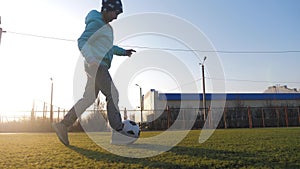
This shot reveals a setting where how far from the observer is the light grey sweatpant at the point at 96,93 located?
318cm

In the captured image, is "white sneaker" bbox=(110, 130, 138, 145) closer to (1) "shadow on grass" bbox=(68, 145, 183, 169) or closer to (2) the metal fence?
(1) "shadow on grass" bbox=(68, 145, 183, 169)

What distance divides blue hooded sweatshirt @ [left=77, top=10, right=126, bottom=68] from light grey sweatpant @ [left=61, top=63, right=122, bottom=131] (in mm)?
145

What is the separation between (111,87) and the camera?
128 inches

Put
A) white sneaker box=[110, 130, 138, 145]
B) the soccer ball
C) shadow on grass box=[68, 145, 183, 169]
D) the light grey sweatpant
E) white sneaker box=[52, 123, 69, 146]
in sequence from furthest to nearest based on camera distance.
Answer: the soccer ball < white sneaker box=[110, 130, 138, 145] < white sneaker box=[52, 123, 69, 146] < the light grey sweatpant < shadow on grass box=[68, 145, 183, 169]

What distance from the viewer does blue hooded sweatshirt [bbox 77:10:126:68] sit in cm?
322

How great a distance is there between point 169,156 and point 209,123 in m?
21.6

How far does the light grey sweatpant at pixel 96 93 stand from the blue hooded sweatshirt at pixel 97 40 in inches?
5.7

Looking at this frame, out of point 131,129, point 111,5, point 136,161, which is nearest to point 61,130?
point 131,129

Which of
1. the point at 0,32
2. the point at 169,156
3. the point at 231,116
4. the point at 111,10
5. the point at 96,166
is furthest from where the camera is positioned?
the point at 231,116

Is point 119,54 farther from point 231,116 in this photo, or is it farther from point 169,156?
point 231,116

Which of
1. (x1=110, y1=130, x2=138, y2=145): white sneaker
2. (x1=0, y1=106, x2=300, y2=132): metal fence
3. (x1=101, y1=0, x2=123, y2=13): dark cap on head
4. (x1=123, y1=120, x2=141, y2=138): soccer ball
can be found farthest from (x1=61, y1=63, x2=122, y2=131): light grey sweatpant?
(x1=0, y1=106, x2=300, y2=132): metal fence

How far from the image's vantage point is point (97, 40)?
3359 millimetres

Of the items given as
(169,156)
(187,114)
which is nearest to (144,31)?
(169,156)

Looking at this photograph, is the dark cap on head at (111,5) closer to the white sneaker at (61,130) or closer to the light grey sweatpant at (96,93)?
the light grey sweatpant at (96,93)
